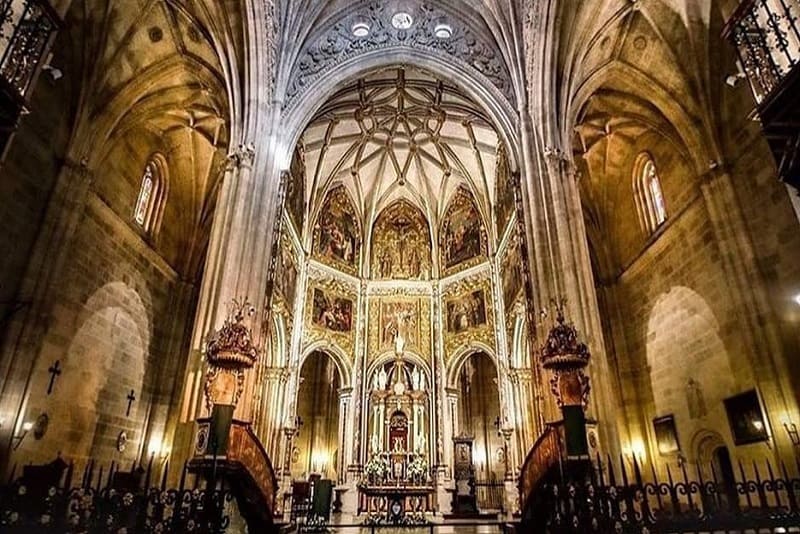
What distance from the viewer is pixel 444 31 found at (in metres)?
16.0

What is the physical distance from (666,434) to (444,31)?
48.7 feet

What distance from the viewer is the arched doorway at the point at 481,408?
79.6ft

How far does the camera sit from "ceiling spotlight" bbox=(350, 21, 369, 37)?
1591 cm

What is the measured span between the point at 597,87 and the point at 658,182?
13.3 ft

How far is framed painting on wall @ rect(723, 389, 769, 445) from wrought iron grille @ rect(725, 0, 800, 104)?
758 cm

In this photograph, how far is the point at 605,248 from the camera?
60.9ft

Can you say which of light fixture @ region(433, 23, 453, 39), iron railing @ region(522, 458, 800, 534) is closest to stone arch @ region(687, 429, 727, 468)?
iron railing @ region(522, 458, 800, 534)

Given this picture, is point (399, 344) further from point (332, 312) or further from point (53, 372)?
point (53, 372)

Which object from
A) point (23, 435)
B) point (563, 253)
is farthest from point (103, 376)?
point (563, 253)

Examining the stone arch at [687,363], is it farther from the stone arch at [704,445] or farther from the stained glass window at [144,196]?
the stained glass window at [144,196]

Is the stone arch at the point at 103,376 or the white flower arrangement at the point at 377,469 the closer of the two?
the stone arch at the point at 103,376

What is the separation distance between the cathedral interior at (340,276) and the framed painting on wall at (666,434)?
0.29 feet

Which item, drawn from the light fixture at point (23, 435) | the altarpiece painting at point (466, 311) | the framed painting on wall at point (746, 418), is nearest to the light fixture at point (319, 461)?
the altarpiece painting at point (466, 311)

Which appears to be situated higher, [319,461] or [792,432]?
[792,432]
